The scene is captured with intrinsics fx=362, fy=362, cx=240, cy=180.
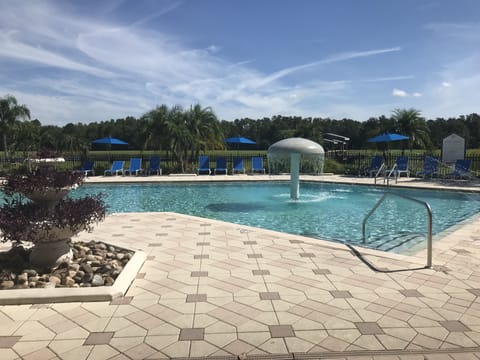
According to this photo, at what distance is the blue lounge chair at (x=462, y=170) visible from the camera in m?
15.7

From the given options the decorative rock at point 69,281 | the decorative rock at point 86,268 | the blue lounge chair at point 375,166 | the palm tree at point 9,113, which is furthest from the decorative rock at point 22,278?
the palm tree at point 9,113

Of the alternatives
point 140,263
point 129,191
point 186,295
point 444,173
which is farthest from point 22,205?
point 444,173

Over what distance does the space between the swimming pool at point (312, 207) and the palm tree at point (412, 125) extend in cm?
1053

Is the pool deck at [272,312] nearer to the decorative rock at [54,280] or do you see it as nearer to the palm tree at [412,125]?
the decorative rock at [54,280]

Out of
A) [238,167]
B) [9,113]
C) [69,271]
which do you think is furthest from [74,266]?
[9,113]

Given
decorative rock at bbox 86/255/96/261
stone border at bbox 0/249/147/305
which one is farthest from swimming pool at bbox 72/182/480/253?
stone border at bbox 0/249/147/305

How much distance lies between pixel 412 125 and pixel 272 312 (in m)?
23.1

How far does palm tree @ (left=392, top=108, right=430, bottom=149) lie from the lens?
2316 cm

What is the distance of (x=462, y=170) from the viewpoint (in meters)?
15.9

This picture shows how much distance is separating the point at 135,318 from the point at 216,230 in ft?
12.6

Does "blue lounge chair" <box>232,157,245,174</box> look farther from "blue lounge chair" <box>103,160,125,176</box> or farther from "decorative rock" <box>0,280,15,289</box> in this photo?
"decorative rock" <box>0,280,15,289</box>

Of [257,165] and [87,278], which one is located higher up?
[257,165]

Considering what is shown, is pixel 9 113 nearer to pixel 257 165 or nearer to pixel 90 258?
pixel 257 165

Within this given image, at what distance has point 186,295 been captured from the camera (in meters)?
3.88
